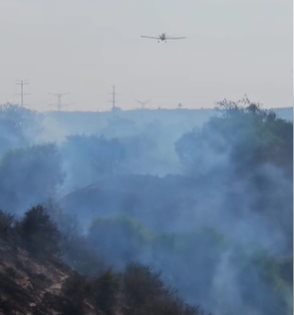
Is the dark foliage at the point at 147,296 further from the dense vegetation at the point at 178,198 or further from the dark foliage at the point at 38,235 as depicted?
the dark foliage at the point at 38,235

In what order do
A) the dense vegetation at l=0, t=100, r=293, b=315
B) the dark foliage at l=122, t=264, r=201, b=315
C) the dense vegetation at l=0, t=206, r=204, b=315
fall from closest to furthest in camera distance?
the dense vegetation at l=0, t=206, r=204, b=315
the dark foliage at l=122, t=264, r=201, b=315
the dense vegetation at l=0, t=100, r=293, b=315

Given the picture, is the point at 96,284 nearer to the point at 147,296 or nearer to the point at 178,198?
the point at 147,296

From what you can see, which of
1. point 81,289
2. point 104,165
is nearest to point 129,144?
point 104,165

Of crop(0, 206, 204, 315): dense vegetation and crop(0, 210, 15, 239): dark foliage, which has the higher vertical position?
crop(0, 210, 15, 239): dark foliage

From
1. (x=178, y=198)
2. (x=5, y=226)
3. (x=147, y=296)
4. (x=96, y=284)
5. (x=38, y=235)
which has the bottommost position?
(x=147, y=296)

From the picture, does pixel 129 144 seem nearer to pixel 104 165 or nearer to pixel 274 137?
pixel 104 165

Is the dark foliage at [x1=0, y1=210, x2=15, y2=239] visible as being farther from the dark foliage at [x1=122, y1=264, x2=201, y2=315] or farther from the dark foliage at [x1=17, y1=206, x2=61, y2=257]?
the dark foliage at [x1=122, y1=264, x2=201, y2=315]

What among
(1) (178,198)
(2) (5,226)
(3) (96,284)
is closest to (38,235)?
(2) (5,226)

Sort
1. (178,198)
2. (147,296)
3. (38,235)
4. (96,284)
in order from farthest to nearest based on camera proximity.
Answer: (178,198)
(38,235)
(147,296)
(96,284)

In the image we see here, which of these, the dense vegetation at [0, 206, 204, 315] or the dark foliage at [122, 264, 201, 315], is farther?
the dark foliage at [122, 264, 201, 315]

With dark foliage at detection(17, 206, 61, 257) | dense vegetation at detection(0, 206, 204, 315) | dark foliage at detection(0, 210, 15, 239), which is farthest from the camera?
dark foliage at detection(17, 206, 61, 257)

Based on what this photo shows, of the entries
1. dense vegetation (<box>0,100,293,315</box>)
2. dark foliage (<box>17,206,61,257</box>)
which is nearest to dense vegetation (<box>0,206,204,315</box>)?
dark foliage (<box>17,206,61,257</box>)
